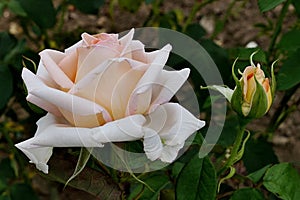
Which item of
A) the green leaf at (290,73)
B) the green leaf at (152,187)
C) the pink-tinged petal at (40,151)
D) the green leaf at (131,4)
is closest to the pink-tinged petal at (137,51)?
the pink-tinged petal at (40,151)

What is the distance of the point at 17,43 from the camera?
4.23 ft

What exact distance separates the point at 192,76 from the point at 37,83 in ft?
2.05

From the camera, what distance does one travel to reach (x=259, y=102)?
63 cm

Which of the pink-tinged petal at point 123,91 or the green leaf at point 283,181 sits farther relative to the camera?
the green leaf at point 283,181

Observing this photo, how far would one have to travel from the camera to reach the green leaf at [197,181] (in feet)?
2.39

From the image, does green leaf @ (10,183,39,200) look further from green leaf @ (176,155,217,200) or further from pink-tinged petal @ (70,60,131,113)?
pink-tinged petal @ (70,60,131,113)

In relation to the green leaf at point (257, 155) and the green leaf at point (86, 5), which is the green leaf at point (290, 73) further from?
the green leaf at point (86, 5)

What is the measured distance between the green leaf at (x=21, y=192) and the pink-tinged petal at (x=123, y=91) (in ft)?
2.04

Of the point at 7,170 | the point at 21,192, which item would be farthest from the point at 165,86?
the point at 7,170

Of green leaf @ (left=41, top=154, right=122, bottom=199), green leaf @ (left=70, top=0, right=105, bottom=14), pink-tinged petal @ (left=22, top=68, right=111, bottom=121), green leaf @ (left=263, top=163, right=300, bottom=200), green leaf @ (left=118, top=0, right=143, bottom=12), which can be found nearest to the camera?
pink-tinged petal @ (left=22, top=68, right=111, bottom=121)

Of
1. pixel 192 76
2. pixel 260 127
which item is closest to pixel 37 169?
pixel 192 76

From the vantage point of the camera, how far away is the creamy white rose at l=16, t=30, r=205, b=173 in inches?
22.6

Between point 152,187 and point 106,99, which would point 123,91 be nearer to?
point 106,99

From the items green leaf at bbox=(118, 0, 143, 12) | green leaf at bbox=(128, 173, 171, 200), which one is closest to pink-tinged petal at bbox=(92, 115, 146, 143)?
green leaf at bbox=(128, 173, 171, 200)
